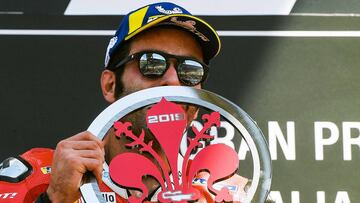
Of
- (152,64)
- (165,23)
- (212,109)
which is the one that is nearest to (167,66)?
(152,64)

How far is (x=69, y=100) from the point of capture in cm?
254

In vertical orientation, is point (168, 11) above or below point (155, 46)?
above

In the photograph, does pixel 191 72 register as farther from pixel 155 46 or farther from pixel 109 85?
pixel 109 85

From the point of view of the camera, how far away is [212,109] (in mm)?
1702

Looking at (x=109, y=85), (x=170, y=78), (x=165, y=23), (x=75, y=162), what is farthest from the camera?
(x=109, y=85)

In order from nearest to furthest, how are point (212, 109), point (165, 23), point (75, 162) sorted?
point (75, 162) → point (212, 109) → point (165, 23)

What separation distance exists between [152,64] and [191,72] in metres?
0.11

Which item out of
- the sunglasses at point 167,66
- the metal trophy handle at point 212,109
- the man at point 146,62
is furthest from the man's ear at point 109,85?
the metal trophy handle at point 212,109

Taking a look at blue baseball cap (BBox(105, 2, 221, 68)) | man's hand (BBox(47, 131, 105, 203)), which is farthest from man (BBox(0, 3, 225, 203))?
man's hand (BBox(47, 131, 105, 203))

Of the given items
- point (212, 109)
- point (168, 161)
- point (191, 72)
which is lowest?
point (168, 161)

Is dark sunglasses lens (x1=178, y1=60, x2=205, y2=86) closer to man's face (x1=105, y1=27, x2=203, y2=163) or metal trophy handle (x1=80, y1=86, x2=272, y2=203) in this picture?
man's face (x1=105, y1=27, x2=203, y2=163)

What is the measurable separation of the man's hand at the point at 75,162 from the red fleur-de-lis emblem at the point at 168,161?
0.06 metres

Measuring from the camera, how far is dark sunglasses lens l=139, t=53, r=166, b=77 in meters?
1.91

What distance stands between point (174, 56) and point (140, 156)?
0.37 m
